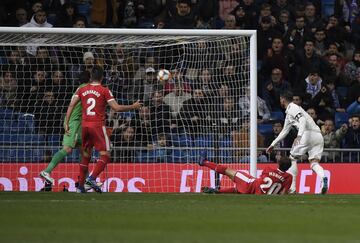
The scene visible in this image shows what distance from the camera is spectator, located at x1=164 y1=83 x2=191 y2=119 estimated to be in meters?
19.9

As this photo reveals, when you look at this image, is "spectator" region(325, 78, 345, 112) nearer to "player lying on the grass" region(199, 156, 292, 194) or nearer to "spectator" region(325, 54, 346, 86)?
"spectator" region(325, 54, 346, 86)

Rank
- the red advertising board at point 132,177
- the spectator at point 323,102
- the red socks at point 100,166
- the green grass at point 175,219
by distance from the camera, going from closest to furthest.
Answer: the green grass at point 175,219, the red socks at point 100,166, the red advertising board at point 132,177, the spectator at point 323,102

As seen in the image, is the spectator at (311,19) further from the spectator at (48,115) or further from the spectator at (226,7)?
the spectator at (48,115)

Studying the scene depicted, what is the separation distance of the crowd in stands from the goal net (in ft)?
0.08

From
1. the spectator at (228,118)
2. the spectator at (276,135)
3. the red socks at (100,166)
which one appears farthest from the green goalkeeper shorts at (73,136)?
the spectator at (276,135)

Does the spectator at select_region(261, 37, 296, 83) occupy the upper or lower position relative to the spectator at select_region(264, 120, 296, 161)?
upper

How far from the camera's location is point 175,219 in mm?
10805

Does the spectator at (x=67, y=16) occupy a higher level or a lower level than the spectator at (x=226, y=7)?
lower

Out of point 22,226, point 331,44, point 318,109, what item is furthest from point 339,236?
point 331,44

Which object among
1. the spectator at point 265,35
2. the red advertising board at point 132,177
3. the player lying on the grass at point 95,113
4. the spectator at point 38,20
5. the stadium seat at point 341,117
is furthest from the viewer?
the spectator at point 265,35

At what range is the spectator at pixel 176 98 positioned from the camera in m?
19.9

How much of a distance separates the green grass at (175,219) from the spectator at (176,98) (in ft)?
17.7

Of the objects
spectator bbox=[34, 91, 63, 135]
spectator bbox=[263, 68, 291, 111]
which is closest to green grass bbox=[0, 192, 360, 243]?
spectator bbox=[34, 91, 63, 135]

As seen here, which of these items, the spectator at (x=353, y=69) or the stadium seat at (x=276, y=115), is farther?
the spectator at (x=353, y=69)
